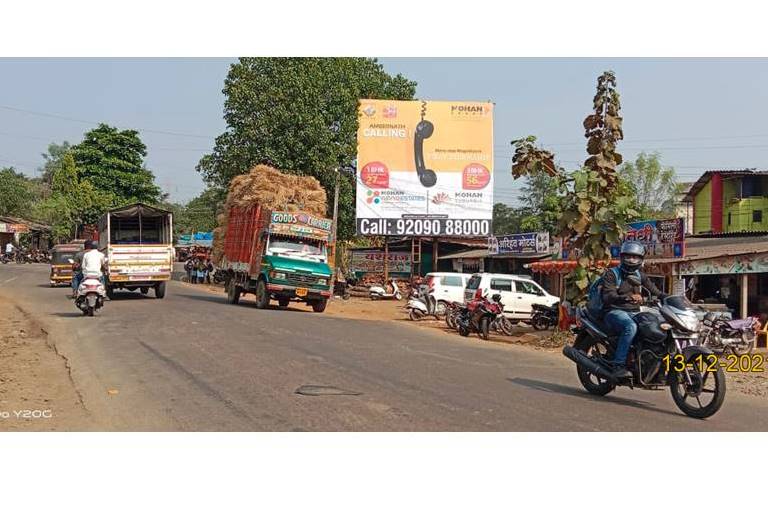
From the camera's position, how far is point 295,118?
38.0 metres

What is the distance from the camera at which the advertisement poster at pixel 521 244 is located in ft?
112

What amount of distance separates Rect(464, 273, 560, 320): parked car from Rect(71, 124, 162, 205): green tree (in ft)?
170

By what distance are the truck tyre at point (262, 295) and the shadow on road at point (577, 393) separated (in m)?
14.6

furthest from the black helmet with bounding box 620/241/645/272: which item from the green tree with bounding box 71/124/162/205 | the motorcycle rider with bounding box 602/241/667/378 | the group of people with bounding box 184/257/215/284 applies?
the green tree with bounding box 71/124/162/205

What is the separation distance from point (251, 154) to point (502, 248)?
13.8m

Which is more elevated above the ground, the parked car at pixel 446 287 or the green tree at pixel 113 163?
the green tree at pixel 113 163

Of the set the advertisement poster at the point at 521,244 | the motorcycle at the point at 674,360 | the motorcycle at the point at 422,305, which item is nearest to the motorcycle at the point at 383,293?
the advertisement poster at the point at 521,244

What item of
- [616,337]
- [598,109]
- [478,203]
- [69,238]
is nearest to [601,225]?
[598,109]

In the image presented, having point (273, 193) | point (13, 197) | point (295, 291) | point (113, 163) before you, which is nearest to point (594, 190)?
point (295, 291)

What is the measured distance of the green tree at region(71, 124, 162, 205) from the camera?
226 feet

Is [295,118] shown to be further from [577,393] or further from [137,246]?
[577,393]

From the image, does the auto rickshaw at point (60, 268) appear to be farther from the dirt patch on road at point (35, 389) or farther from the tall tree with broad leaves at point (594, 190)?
the tall tree with broad leaves at point (594, 190)

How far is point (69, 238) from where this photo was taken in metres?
68.2

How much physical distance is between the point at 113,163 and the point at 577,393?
220 feet
